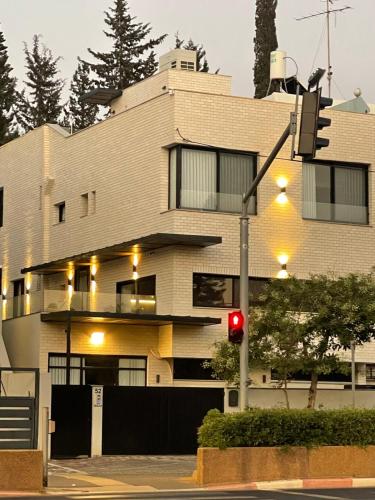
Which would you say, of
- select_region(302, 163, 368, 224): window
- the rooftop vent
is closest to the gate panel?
select_region(302, 163, 368, 224): window

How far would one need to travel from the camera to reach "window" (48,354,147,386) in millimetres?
37312

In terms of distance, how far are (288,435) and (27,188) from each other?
966 inches

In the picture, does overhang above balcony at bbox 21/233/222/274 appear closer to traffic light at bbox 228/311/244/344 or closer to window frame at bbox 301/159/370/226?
window frame at bbox 301/159/370/226

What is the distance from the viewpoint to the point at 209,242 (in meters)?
36.7

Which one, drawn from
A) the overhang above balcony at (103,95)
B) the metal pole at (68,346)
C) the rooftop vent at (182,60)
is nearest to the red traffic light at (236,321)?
the metal pole at (68,346)

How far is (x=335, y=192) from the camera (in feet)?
131

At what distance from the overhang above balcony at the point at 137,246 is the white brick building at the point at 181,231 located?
65mm

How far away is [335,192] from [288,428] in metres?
16.3

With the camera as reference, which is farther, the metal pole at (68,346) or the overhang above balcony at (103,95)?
the overhang above balcony at (103,95)

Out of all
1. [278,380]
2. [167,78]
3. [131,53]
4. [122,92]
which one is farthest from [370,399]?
[131,53]

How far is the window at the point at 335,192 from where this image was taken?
130ft

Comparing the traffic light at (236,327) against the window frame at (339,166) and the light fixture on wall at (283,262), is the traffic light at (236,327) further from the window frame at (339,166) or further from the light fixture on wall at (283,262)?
the window frame at (339,166)

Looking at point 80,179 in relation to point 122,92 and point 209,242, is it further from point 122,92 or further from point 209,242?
point 209,242

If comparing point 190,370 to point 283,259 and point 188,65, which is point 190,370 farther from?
point 188,65
